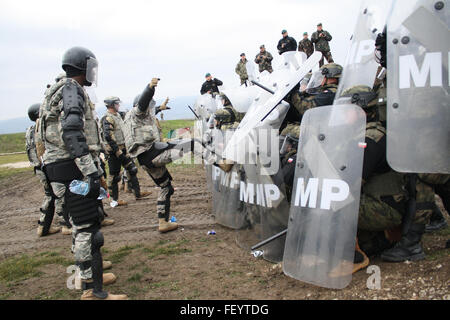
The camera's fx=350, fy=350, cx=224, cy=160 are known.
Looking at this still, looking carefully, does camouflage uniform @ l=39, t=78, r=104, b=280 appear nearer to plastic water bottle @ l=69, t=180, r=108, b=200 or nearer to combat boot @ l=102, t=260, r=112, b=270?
plastic water bottle @ l=69, t=180, r=108, b=200

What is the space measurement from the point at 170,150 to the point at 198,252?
5.57 feet

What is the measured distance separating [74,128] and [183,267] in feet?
6.30

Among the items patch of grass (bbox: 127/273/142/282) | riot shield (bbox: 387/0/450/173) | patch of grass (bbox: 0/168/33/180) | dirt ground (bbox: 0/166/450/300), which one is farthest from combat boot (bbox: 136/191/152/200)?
patch of grass (bbox: 0/168/33/180)

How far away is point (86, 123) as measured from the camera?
11.7 ft

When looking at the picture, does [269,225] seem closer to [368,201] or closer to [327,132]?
[368,201]

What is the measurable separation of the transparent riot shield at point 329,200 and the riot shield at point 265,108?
3.20 feet

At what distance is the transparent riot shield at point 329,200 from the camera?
2658mm

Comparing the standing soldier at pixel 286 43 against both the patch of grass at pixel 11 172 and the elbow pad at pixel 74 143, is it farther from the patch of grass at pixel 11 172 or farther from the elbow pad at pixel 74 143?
the patch of grass at pixel 11 172

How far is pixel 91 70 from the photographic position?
3381mm

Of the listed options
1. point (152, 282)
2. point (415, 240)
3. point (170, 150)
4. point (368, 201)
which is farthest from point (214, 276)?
point (170, 150)

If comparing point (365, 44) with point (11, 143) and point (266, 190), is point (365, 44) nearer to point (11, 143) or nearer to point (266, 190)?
point (266, 190)

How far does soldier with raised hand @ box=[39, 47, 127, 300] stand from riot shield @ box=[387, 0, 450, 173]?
2505 millimetres

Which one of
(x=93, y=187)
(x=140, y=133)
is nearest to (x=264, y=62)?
(x=140, y=133)

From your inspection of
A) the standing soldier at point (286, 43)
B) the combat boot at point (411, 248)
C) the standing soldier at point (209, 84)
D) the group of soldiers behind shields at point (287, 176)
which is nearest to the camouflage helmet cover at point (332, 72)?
the group of soldiers behind shields at point (287, 176)
